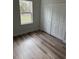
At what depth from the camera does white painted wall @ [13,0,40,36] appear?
14.8 ft

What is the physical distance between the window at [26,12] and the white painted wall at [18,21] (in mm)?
223

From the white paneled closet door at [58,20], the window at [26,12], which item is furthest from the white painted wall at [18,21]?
the white paneled closet door at [58,20]

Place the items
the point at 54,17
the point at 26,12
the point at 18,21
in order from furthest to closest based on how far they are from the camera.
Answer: the point at 26,12, the point at 18,21, the point at 54,17

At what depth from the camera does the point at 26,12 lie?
16.5 ft

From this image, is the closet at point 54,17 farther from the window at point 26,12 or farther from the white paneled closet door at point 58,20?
the window at point 26,12

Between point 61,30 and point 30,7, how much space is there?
7.53ft

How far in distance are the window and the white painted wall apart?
22 centimetres

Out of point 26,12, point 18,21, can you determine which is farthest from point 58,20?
point 18,21

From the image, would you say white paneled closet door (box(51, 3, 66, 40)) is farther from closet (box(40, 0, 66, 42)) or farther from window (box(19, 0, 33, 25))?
window (box(19, 0, 33, 25))

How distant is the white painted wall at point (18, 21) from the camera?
451 centimetres

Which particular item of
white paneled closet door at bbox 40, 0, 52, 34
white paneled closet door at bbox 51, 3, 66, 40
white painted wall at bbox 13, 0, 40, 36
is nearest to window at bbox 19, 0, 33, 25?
white painted wall at bbox 13, 0, 40, 36

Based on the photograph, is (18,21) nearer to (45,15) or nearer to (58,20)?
(45,15)

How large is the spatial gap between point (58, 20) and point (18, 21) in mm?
2030
